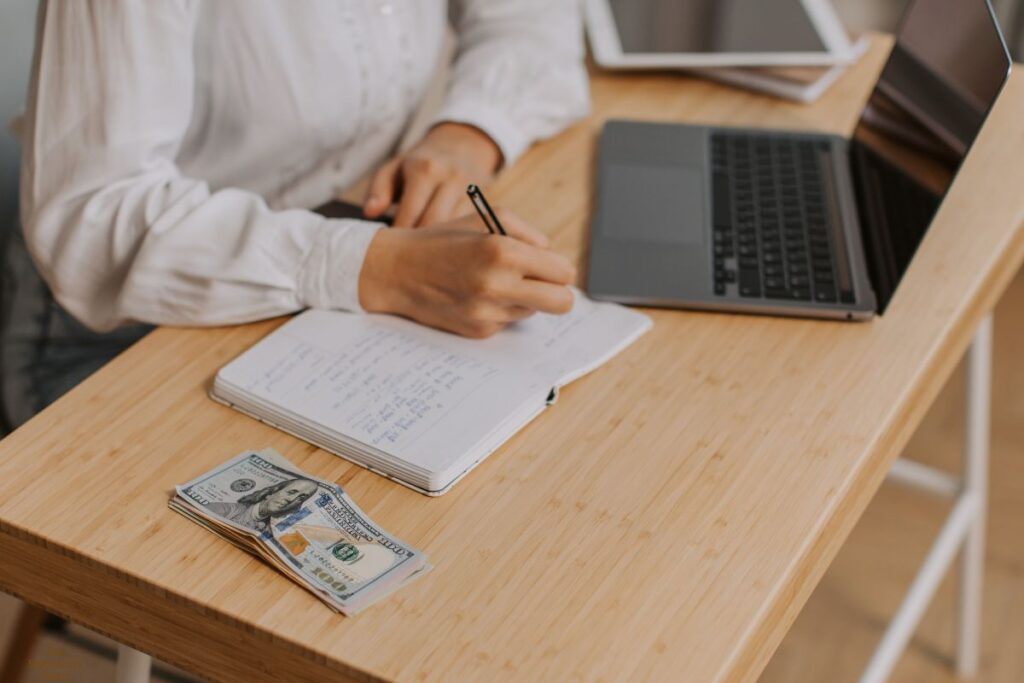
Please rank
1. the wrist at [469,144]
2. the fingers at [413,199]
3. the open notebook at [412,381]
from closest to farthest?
1. the open notebook at [412,381]
2. the fingers at [413,199]
3. the wrist at [469,144]

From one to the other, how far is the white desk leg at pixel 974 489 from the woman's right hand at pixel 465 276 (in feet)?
2.59

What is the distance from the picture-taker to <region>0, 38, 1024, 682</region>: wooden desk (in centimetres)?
79

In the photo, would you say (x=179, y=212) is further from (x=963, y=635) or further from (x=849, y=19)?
(x=849, y=19)

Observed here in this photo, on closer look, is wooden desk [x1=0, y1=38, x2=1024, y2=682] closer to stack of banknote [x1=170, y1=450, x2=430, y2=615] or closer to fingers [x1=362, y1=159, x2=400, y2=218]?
stack of banknote [x1=170, y1=450, x2=430, y2=615]

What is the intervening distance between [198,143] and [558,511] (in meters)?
0.66

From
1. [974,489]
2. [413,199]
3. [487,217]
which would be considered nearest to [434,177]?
[413,199]

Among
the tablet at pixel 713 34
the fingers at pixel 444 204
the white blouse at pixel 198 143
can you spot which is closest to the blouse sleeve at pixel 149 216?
the white blouse at pixel 198 143

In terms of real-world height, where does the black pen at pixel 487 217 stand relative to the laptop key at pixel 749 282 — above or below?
above

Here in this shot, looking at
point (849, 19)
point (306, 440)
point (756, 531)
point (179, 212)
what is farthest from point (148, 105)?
point (849, 19)

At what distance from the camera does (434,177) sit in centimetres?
122

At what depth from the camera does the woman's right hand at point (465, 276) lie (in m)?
1.02

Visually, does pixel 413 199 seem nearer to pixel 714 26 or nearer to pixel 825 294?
pixel 825 294

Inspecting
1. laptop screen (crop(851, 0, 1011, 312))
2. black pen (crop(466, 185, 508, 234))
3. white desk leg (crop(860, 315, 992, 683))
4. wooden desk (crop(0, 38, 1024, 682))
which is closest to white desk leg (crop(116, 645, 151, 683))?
wooden desk (crop(0, 38, 1024, 682))

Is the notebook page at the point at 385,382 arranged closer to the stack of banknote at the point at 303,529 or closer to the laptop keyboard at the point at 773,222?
the stack of banknote at the point at 303,529
